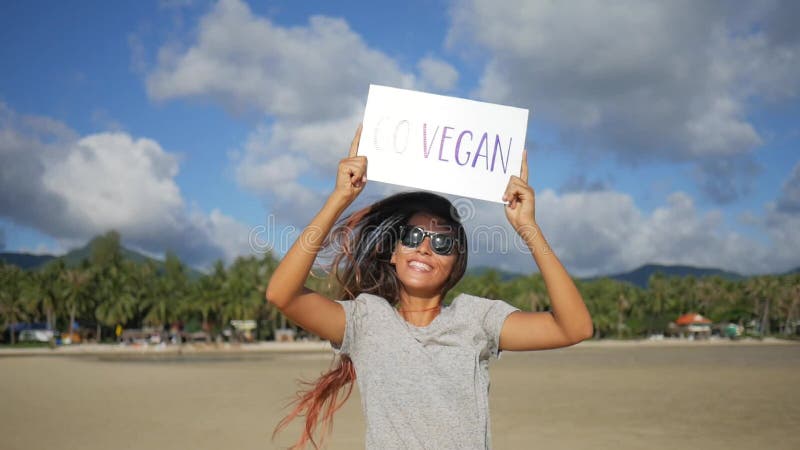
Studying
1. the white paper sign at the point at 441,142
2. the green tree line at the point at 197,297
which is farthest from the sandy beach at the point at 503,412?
the green tree line at the point at 197,297

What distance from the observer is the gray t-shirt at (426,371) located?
256 cm

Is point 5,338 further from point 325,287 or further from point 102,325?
point 325,287

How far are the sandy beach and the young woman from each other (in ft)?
25.1

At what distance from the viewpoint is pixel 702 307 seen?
4013 inches

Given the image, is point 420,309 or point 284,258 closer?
point 284,258

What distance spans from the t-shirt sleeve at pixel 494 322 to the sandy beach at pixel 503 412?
784cm

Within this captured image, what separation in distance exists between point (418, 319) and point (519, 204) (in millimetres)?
677

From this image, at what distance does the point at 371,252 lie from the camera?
3.30 m

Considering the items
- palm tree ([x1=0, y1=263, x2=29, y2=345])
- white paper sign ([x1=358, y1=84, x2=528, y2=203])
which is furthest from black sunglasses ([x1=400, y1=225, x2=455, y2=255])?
palm tree ([x1=0, y1=263, x2=29, y2=345])

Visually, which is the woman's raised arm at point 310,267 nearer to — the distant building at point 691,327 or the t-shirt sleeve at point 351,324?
the t-shirt sleeve at point 351,324

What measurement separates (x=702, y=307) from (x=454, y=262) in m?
109

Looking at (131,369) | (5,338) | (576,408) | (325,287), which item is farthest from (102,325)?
(325,287)

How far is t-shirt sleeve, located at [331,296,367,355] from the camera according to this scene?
112 inches

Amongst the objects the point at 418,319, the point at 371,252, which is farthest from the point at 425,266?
the point at 371,252
